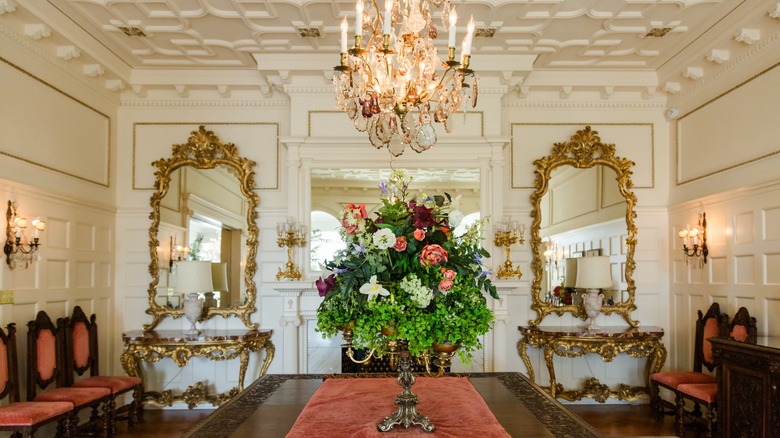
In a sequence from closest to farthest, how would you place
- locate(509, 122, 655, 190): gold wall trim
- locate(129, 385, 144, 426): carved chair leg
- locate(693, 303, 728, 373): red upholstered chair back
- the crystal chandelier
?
the crystal chandelier < locate(693, 303, 728, 373): red upholstered chair back < locate(129, 385, 144, 426): carved chair leg < locate(509, 122, 655, 190): gold wall trim

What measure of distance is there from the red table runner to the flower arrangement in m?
0.29

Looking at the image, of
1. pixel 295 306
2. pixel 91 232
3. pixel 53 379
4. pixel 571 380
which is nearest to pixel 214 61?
pixel 91 232

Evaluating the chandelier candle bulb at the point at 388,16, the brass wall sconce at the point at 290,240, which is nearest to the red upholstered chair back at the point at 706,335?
the brass wall sconce at the point at 290,240

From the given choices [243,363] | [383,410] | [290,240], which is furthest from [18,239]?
[383,410]

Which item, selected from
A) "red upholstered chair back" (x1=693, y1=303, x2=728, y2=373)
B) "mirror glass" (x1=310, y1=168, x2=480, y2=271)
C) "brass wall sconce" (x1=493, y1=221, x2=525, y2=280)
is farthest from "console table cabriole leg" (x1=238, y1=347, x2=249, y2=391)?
"red upholstered chair back" (x1=693, y1=303, x2=728, y2=373)

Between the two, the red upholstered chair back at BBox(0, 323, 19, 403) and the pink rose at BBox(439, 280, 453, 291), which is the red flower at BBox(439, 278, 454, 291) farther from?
the red upholstered chair back at BBox(0, 323, 19, 403)

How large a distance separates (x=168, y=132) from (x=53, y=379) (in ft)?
8.67

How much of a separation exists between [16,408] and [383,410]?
2.87 meters

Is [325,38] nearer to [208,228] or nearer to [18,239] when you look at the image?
[208,228]

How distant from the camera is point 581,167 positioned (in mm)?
6039

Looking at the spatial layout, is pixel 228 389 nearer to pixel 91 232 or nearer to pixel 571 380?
pixel 91 232

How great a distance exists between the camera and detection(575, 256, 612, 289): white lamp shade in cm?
566

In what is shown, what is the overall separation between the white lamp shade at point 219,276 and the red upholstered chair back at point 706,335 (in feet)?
14.3

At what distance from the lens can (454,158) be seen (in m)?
5.74
